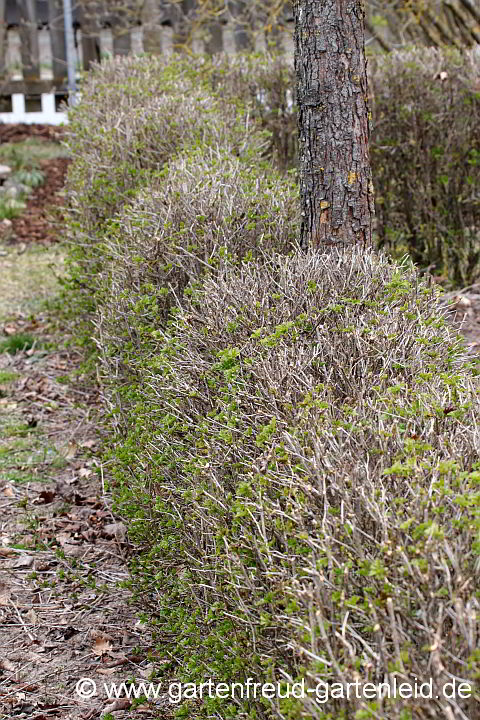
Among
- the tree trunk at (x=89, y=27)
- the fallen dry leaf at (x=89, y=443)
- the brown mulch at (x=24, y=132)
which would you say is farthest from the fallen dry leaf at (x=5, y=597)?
the tree trunk at (x=89, y=27)

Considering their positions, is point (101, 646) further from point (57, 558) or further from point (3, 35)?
point (3, 35)

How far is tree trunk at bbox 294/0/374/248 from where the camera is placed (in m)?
3.43

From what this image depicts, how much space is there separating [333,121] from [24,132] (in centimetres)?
945

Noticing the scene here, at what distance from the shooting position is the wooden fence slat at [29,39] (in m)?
11.9

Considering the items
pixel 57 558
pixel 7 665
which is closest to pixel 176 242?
pixel 57 558

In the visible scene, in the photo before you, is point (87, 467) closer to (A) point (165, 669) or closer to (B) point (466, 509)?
(A) point (165, 669)

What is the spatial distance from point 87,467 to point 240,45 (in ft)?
27.7

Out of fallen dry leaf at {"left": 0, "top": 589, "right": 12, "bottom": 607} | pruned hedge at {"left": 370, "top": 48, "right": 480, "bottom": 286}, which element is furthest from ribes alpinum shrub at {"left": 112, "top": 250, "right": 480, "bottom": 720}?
pruned hedge at {"left": 370, "top": 48, "right": 480, "bottom": 286}

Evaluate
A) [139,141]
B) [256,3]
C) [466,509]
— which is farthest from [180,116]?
[256,3]

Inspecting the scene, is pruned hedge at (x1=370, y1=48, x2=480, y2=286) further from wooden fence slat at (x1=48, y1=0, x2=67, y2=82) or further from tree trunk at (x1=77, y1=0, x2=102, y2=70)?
wooden fence slat at (x1=48, y1=0, x2=67, y2=82)

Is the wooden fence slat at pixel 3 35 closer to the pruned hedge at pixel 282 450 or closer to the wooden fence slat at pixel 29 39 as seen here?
the wooden fence slat at pixel 29 39

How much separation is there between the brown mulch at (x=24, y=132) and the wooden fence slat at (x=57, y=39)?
0.72m

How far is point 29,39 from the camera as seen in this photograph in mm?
11938

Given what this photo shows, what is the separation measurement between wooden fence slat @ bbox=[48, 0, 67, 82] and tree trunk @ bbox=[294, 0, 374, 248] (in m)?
9.33
